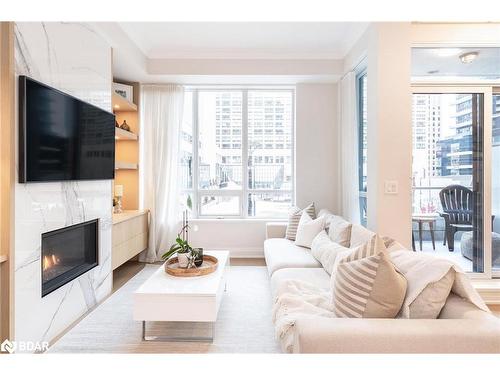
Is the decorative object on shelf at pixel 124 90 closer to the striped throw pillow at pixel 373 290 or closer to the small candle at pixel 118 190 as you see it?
the small candle at pixel 118 190

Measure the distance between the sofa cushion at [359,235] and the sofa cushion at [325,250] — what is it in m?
0.10

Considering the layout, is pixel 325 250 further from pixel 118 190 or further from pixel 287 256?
pixel 118 190

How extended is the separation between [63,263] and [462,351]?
268 centimetres

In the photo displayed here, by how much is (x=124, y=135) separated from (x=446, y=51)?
369cm

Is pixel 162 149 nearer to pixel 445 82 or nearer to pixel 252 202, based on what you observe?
pixel 252 202

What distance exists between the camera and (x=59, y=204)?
245 centimetres

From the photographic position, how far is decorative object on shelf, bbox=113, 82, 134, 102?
431 cm

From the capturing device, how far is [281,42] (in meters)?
3.99

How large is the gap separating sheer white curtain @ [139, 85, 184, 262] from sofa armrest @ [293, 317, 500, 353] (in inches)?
141

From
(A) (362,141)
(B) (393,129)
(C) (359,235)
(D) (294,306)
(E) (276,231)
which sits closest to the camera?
(D) (294,306)

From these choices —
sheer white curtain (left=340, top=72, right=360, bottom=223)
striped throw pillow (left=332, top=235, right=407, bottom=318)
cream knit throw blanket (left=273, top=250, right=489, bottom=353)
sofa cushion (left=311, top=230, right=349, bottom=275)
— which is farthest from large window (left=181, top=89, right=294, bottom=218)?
striped throw pillow (left=332, top=235, right=407, bottom=318)

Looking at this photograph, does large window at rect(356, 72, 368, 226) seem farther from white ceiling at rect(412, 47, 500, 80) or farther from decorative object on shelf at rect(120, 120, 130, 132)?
decorative object on shelf at rect(120, 120, 130, 132)

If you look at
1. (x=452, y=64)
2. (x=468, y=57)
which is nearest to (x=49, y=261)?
(x=452, y=64)

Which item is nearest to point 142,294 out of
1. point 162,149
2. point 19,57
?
point 19,57
